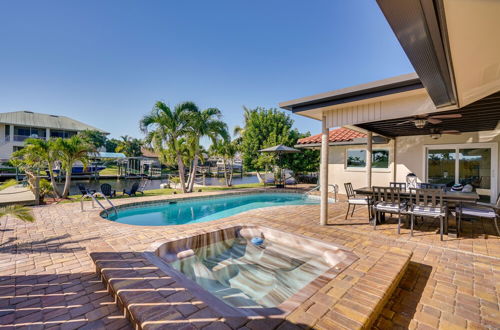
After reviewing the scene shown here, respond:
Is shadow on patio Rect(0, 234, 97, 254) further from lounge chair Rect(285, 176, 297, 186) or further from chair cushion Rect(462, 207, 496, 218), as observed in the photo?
lounge chair Rect(285, 176, 297, 186)

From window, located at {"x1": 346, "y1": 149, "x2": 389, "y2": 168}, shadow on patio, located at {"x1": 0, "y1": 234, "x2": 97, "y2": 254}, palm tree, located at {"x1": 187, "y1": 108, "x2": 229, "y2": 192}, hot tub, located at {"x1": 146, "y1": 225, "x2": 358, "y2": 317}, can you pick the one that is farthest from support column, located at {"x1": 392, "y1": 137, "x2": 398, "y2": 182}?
shadow on patio, located at {"x1": 0, "y1": 234, "x2": 97, "y2": 254}

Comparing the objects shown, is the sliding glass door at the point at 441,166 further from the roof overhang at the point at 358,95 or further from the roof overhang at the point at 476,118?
the roof overhang at the point at 358,95

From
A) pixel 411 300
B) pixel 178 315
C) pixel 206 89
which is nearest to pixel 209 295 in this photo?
pixel 178 315

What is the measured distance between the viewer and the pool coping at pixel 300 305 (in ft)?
7.75

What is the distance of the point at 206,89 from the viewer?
20797mm

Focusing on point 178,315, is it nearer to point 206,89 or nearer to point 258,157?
point 258,157

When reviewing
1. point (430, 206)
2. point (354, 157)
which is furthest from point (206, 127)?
point (430, 206)

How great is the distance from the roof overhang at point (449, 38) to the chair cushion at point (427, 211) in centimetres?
309

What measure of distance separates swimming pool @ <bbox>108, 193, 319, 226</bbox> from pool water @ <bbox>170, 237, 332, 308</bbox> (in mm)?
4300

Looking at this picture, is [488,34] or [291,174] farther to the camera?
[291,174]

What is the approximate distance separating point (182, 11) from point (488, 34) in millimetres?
13420

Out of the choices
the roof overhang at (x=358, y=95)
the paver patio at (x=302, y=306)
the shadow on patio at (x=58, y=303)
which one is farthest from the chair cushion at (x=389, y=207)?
the shadow on patio at (x=58, y=303)

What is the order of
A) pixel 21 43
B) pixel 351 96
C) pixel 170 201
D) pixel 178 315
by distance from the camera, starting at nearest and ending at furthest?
pixel 178 315 → pixel 351 96 → pixel 170 201 → pixel 21 43

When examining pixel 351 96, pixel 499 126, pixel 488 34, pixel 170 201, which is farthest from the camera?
pixel 170 201
